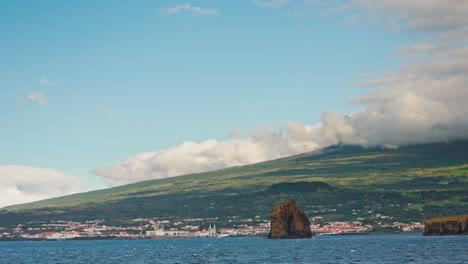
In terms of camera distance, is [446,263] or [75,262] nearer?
[446,263]

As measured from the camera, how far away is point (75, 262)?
158 metres

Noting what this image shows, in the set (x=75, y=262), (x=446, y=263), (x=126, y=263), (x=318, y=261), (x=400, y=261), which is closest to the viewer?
(x=446, y=263)

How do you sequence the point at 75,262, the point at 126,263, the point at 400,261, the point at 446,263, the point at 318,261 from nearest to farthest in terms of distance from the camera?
the point at 446,263 → the point at 400,261 → the point at 318,261 → the point at 126,263 → the point at 75,262

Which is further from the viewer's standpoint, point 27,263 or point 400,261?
point 27,263

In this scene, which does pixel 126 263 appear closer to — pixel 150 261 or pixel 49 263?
pixel 150 261

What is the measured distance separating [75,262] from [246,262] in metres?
48.7

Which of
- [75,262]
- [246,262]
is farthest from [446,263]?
[75,262]

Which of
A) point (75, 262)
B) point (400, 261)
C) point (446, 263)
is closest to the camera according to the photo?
point (446, 263)

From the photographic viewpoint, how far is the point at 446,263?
117 metres

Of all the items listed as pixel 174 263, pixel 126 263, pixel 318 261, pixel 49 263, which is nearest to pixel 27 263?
pixel 49 263

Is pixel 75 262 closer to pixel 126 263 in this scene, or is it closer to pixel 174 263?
pixel 126 263

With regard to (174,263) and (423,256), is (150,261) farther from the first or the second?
(423,256)

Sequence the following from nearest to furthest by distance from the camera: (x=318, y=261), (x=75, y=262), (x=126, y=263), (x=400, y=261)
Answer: (x=400, y=261) < (x=318, y=261) < (x=126, y=263) < (x=75, y=262)

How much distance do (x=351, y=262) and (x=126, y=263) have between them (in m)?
54.6
